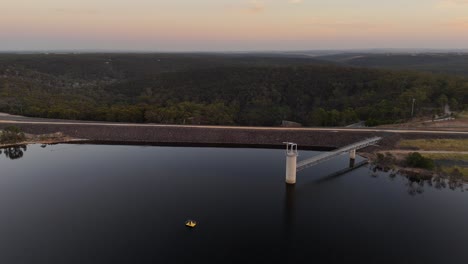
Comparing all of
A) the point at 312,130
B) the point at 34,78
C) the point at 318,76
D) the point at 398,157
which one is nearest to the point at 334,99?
the point at 318,76

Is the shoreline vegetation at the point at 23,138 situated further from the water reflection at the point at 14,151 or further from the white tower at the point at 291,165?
the white tower at the point at 291,165

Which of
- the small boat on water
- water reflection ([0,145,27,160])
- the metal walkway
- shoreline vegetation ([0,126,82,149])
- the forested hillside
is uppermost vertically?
the forested hillside

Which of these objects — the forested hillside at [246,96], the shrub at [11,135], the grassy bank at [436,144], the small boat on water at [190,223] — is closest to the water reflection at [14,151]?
the shrub at [11,135]

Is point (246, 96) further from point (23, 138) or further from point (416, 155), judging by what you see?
point (416, 155)

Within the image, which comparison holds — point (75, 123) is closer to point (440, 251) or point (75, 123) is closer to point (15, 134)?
point (15, 134)

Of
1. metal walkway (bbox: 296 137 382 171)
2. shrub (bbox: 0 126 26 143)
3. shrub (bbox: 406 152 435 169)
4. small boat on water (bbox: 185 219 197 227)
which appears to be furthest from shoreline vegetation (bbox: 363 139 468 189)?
shrub (bbox: 0 126 26 143)

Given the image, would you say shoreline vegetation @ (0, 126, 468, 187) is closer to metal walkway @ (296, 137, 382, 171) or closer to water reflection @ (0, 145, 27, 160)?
water reflection @ (0, 145, 27, 160)
